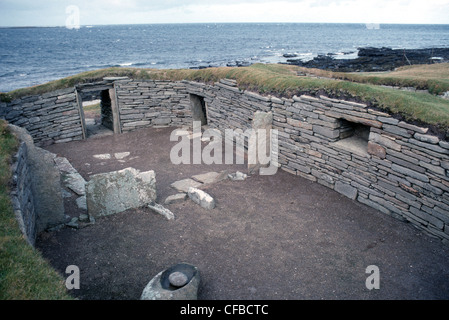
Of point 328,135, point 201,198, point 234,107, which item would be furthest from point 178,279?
point 234,107

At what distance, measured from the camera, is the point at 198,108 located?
14.1 m

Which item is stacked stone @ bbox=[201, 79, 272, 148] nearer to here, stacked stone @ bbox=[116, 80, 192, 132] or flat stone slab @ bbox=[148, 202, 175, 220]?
stacked stone @ bbox=[116, 80, 192, 132]

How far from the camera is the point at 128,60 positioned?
178 feet

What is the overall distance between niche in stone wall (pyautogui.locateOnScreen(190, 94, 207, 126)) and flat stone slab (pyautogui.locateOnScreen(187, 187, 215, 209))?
21.6 ft

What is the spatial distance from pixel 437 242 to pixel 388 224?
956 mm

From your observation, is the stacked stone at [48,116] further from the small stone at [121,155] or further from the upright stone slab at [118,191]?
the upright stone slab at [118,191]

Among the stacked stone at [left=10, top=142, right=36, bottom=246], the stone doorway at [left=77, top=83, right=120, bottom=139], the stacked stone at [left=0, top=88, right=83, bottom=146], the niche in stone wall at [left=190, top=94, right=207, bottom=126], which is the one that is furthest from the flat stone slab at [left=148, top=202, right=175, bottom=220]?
the stacked stone at [left=0, top=88, right=83, bottom=146]

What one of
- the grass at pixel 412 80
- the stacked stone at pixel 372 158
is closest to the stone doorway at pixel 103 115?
the stacked stone at pixel 372 158

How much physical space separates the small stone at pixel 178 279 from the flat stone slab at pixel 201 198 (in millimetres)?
2946

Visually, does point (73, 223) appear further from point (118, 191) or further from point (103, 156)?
point (103, 156)

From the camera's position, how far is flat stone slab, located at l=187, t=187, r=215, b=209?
25.0 ft

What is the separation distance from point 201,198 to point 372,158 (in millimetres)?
4281

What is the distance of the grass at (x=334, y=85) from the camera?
677 centimetres
